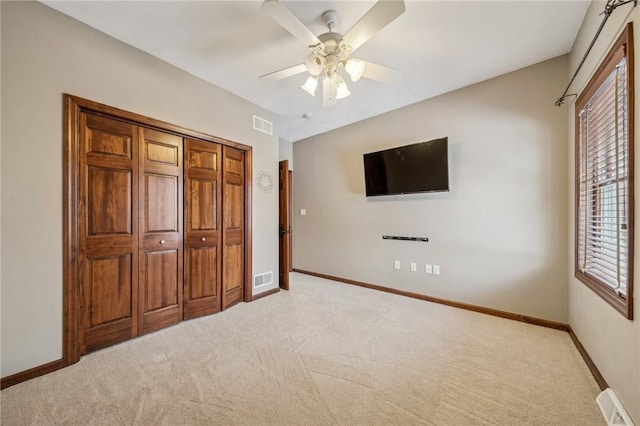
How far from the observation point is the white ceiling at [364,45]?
1876mm

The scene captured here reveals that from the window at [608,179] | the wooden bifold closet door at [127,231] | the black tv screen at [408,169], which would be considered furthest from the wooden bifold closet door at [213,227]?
the window at [608,179]

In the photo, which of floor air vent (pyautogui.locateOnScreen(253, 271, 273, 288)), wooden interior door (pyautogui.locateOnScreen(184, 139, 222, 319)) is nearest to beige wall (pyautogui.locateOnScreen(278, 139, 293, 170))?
wooden interior door (pyautogui.locateOnScreen(184, 139, 222, 319))

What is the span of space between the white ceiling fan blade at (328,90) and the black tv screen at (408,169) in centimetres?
154

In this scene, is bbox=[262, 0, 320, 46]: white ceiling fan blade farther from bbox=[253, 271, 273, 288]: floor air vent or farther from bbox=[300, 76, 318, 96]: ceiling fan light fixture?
bbox=[253, 271, 273, 288]: floor air vent

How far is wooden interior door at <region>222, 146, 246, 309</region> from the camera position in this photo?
309 centimetres

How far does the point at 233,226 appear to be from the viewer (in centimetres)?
323

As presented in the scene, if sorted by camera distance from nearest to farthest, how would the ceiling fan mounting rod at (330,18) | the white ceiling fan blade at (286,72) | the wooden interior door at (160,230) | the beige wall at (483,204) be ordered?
1. the ceiling fan mounting rod at (330,18)
2. the white ceiling fan blade at (286,72)
3. the wooden interior door at (160,230)
4. the beige wall at (483,204)

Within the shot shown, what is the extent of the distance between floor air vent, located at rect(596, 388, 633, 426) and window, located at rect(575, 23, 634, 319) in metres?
0.52

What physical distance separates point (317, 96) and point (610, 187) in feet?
9.41

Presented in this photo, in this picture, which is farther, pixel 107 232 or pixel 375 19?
pixel 107 232

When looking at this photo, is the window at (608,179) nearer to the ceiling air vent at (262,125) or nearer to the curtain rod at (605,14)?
the curtain rod at (605,14)

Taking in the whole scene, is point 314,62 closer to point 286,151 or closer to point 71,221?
point 71,221

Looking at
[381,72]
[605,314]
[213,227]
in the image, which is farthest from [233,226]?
[605,314]

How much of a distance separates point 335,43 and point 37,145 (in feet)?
Answer: 7.56
